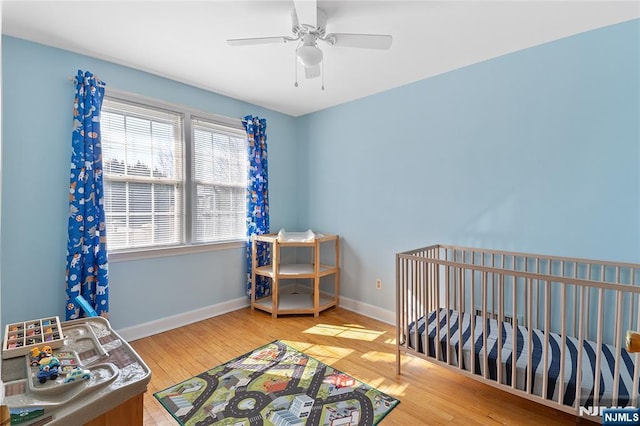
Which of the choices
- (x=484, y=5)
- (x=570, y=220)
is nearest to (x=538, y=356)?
(x=570, y=220)

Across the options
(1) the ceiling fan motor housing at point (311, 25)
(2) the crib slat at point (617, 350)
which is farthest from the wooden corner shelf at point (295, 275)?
(2) the crib slat at point (617, 350)

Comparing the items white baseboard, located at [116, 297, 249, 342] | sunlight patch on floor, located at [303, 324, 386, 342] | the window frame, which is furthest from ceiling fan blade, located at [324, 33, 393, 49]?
white baseboard, located at [116, 297, 249, 342]

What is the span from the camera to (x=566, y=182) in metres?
2.14

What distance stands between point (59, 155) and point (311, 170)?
7.92 feet

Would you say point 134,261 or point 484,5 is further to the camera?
point 134,261

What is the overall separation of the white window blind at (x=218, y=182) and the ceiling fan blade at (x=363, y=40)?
173 centimetres

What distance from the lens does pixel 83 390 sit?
3.34 feet

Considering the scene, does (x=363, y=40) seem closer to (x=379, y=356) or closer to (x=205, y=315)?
(x=379, y=356)

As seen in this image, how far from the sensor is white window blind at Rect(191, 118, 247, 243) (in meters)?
3.10

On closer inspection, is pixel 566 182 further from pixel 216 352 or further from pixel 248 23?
pixel 216 352

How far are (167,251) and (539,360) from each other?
289 centimetres

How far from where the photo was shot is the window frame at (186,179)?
2.60 meters

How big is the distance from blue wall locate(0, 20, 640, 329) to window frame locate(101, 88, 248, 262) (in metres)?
0.07

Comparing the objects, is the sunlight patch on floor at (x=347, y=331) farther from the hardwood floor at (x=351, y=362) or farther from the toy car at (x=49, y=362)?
the toy car at (x=49, y=362)
